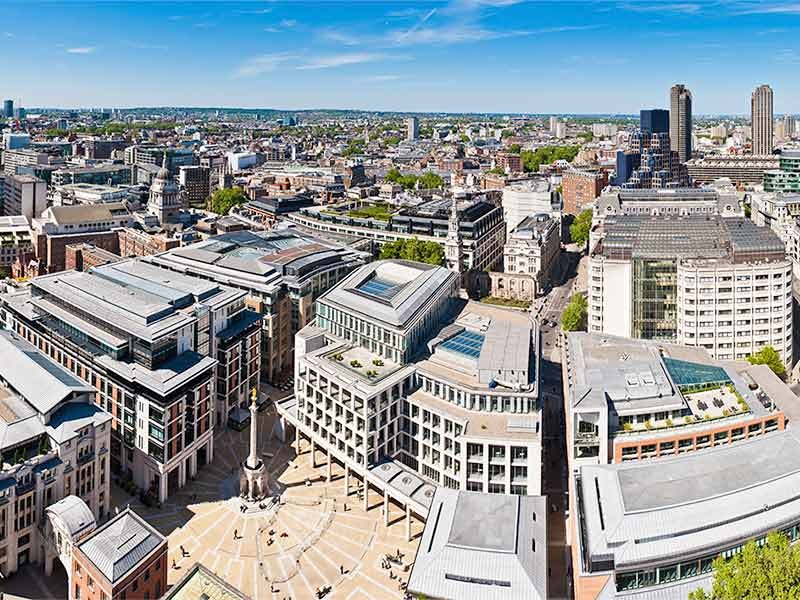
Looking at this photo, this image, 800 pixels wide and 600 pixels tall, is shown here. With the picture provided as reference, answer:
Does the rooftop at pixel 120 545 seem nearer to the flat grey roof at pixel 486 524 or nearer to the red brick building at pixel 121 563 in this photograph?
the red brick building at pixel 121 563

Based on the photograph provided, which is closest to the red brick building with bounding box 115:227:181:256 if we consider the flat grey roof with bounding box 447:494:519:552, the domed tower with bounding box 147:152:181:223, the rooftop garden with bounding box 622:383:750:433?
the domed tower with bounding box 147:152:181:223

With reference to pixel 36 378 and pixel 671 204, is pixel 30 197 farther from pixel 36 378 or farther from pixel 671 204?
pixel 671 204

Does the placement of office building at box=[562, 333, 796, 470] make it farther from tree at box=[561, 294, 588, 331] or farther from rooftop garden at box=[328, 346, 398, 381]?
tree at box=[561, 294, 588, 331]

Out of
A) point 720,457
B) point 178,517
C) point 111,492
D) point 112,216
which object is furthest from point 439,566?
point 112,216

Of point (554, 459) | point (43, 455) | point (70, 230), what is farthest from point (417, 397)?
point (70, 230)

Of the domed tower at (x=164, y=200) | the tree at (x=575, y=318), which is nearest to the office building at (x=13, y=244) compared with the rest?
the domed tower at (x=164, y=200)

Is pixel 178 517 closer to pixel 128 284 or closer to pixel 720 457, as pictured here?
pixel 128 284
